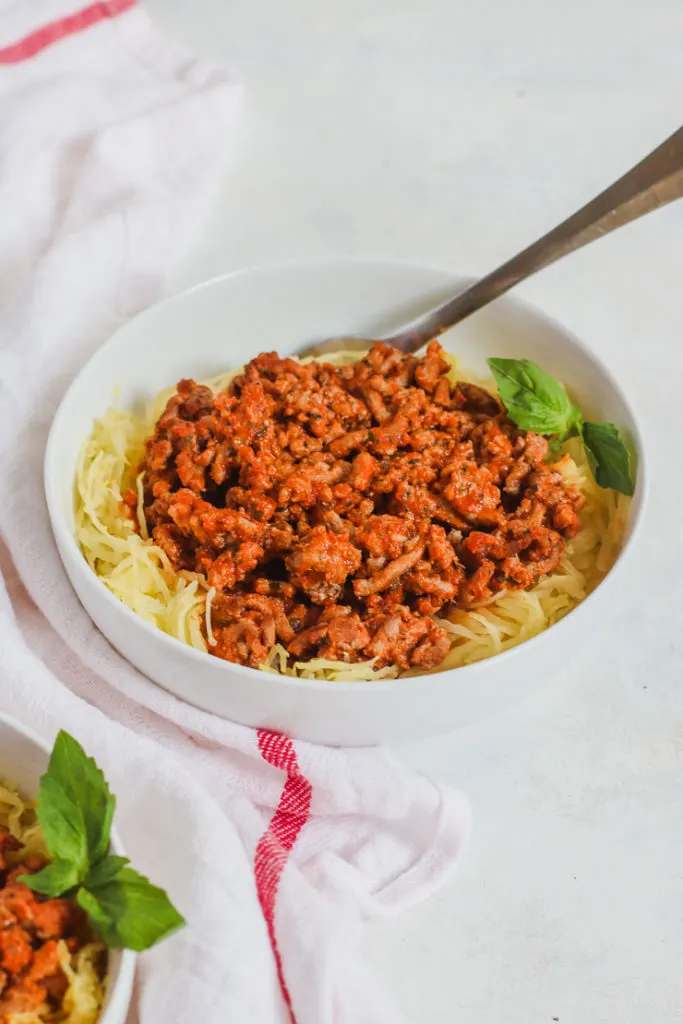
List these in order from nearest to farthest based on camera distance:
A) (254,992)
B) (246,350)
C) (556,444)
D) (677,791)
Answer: (254,992) → (677,791) → (556,444) → (246,350)

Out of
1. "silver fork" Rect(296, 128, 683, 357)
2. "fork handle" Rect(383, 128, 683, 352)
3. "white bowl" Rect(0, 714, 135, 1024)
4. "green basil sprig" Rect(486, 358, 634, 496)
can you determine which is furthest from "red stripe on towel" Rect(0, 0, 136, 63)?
"white bowl" Rect(0, 714, 135, 1024)

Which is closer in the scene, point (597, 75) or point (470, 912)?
point (470, 912)

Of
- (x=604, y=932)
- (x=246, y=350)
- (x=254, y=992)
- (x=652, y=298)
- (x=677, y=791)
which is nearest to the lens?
(x=254, y=992)

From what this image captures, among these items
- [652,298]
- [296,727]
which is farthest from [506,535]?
[652,298]

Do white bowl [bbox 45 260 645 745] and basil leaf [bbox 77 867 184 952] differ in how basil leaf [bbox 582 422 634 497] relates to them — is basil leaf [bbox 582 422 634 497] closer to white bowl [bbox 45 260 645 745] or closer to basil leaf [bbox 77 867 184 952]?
white bowl [bbox 45 260 645 745]

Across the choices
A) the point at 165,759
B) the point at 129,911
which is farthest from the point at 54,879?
the point at 165,759

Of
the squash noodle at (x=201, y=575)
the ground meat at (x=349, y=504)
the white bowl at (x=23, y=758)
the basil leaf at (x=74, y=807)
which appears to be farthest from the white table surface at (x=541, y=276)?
the white bowl at (x=23, y=758)

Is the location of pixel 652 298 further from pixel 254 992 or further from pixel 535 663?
pixel 254 992
